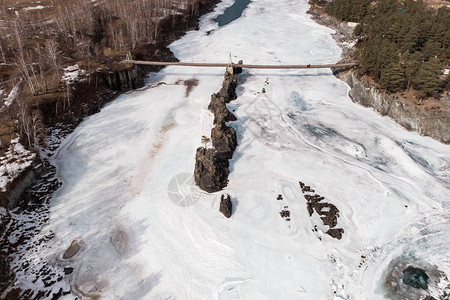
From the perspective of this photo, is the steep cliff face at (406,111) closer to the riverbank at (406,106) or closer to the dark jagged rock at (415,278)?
the riverbank at (406,106)

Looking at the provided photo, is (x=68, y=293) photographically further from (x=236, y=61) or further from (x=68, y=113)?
(x=236, y=61)

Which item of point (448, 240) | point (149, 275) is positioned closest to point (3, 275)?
point (149, 275)

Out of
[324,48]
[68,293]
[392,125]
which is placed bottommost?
[68,293]

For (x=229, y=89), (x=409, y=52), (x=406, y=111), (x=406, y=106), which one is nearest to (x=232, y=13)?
(x=229, y=89)

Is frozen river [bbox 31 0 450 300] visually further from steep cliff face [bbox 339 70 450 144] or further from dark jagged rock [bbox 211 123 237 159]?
dark jagged rock [bbox 211 123 237 159]

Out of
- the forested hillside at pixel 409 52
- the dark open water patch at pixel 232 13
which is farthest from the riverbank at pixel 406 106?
the dark open water patch at pixel 232 13

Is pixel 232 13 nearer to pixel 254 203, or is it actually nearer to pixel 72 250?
pixel 254 203
